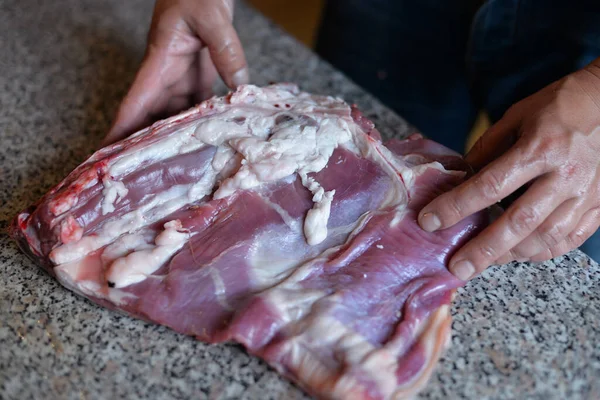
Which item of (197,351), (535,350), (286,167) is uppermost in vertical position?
(286,167)

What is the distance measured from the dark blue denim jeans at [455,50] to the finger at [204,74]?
91cm

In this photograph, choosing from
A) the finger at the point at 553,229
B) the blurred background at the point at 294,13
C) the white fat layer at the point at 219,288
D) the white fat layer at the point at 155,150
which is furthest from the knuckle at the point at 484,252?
the blurred background at the point at 294,13

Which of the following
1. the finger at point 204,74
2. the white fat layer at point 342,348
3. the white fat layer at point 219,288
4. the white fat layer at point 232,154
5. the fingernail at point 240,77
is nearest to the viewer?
the white fat layer at point 342,348

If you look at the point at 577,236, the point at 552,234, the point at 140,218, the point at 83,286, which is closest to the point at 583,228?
the point at 577,236

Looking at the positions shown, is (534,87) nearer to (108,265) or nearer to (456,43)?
(456,43)

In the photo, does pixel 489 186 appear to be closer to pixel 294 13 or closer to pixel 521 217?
pixel 521 217

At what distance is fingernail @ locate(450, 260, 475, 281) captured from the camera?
137cm

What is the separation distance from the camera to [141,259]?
4.32ft

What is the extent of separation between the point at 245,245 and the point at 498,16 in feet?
4.18

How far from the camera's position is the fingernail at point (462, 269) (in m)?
1.37

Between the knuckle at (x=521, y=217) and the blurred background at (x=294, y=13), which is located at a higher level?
the knuckle at (x=521, y=217)

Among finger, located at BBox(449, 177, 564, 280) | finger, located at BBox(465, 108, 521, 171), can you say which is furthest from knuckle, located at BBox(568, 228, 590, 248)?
finger, located at BBox(465, 108, 521, 171)

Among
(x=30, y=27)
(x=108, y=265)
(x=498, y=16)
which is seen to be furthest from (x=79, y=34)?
Result: (x=498, y=16)

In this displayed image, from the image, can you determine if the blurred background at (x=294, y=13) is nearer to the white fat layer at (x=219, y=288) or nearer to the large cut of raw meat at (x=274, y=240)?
the large cut of raw meat at (x=274, y=240)
